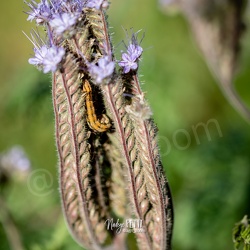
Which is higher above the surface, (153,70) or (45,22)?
(153,70)

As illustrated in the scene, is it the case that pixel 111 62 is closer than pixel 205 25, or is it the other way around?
pixel 111 62

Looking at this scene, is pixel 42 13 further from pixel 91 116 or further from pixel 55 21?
pixel 91 116

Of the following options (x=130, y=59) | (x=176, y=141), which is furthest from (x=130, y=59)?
(x=176, y=141)

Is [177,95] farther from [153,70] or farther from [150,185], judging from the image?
[150,185]

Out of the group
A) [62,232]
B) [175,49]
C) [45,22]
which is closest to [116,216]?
[62,232]

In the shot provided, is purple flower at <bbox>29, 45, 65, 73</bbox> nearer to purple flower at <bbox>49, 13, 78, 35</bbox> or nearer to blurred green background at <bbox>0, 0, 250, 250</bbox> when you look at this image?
purple flower at <bbox>49, 13, 78, 35</bbox>

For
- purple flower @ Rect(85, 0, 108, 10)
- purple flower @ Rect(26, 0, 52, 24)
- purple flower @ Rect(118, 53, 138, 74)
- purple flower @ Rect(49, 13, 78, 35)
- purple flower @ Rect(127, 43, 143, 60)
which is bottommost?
purple flower @ Rect(118, 53, 138, 74)

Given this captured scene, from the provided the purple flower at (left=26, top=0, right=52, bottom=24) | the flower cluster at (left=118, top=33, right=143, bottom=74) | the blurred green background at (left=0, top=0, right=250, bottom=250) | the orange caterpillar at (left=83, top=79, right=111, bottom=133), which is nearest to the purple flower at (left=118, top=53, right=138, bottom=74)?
the flower cluster at (left=118, top=33, right=143, bottom=74)
